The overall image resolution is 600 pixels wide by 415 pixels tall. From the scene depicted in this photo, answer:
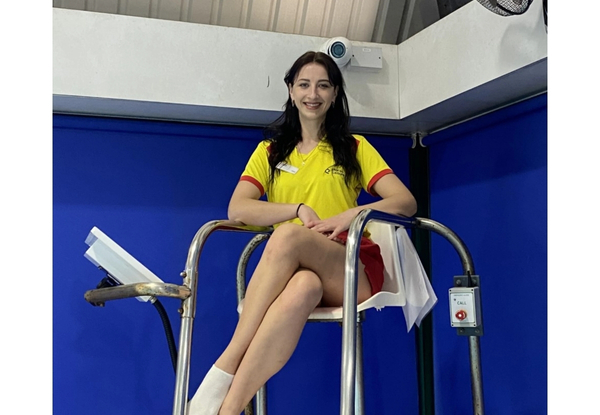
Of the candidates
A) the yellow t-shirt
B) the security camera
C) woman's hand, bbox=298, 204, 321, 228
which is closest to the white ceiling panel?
the security camera

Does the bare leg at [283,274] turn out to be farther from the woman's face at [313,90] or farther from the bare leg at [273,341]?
the woman's face at [313,90]

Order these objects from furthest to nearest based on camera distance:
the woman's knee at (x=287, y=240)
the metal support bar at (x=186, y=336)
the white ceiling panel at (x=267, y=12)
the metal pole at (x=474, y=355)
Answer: the white ceiling panel at (x=267, y=12) → the metal pole at (x=474, y=355) → the woman's knee at (x=287, y=240) → the metal support bar at (x=186, y=336)

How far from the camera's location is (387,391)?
2.70 meters

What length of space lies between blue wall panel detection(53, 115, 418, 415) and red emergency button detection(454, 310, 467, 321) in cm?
72

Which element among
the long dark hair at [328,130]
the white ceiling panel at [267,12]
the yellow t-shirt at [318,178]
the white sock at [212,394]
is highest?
the white ceiling panel at [267,12]

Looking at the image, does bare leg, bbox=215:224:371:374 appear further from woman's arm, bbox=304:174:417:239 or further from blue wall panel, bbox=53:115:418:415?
blue wall panel, bbox=53:115:418:415

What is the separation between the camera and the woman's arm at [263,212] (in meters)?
1.89

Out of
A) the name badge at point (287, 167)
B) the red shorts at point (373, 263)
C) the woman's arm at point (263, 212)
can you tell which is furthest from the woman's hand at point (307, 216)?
the name badge at point (287, 167)

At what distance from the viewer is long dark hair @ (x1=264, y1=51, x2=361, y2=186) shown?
6.91 feet

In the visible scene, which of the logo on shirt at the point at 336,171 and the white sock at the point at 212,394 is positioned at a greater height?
the logo on shirt at the point at 336,171

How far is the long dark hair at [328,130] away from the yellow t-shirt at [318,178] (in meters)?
0.02
